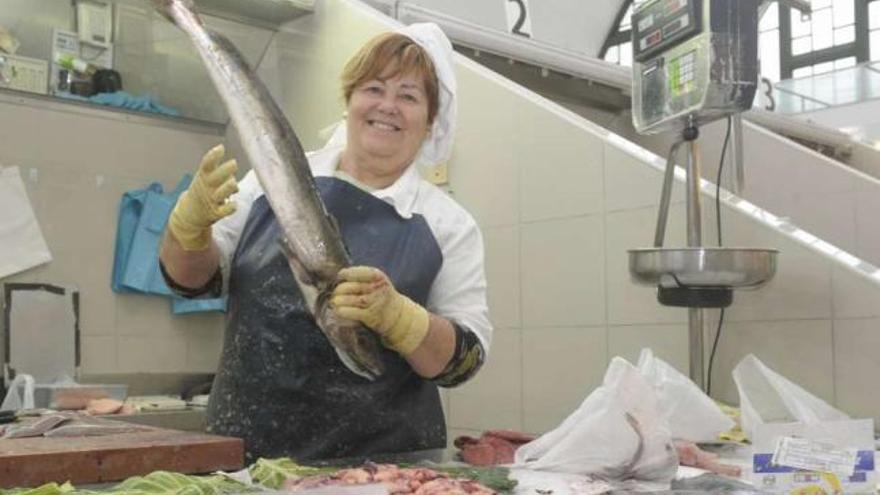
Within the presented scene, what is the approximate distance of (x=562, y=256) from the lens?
2.83 metres

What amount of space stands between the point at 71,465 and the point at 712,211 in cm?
185

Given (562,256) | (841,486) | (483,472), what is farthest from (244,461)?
(562,256)

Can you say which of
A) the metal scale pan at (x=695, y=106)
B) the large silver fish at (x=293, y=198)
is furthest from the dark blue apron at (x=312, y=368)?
the metal scale pan at (x=695, y=106)

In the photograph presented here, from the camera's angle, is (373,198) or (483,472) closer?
(483,472)

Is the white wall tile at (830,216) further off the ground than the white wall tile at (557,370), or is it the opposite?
the white wall tile at (830,216)

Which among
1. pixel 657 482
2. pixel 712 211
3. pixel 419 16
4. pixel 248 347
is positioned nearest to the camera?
pixel 657 482

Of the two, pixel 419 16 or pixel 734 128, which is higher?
pixel 419 16

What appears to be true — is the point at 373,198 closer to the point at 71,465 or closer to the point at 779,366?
the point at 71,465

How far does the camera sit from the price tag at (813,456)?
1308 mm

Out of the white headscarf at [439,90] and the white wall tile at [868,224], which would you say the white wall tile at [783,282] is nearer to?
the white headscarf at [439,90]

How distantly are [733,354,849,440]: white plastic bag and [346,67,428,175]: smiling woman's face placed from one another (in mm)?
1033

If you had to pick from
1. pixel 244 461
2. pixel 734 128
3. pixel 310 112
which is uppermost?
pixel 310 112

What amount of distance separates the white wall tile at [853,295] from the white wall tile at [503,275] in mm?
1036

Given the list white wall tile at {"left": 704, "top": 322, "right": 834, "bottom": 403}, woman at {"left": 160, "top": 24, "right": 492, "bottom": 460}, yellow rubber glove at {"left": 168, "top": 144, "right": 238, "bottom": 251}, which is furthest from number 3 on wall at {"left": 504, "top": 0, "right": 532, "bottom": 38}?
yellow rubber glove at {"left": 168, "top": 144, "right": 238, "bottom": 251}
